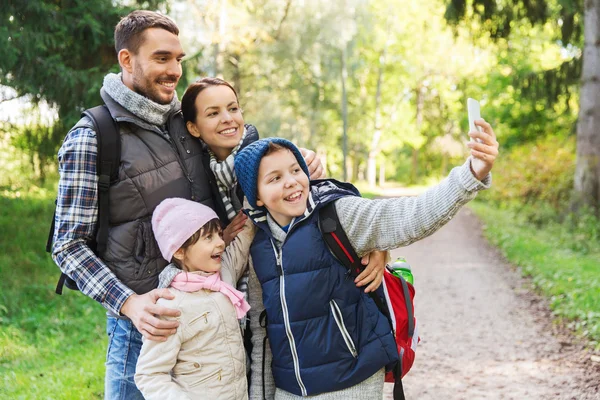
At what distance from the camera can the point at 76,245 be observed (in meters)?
2.41

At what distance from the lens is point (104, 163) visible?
2404mm

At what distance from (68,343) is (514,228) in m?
11.3

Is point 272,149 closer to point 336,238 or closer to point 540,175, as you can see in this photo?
point 336,238

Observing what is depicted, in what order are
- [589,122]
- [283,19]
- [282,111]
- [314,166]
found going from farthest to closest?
[282,111] < [283,19] < [589,122] < [314,166]

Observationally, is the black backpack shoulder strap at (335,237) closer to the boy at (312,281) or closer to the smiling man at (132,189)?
the boy at (312,281)

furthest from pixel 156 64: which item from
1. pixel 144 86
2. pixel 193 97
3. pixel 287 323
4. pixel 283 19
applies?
pixel 283 19

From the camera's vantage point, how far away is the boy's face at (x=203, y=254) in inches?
95.3

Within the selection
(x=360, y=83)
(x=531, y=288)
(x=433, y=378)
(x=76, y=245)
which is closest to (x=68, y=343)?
(x=433, y=378)

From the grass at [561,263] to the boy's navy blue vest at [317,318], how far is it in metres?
4.35

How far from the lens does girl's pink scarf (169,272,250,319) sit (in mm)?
2369

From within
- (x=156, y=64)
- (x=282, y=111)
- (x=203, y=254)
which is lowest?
(x=282, y=111)

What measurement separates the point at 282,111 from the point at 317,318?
80.3ft

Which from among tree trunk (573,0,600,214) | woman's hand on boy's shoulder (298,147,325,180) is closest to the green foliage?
tree trunk (573,0,600,214)

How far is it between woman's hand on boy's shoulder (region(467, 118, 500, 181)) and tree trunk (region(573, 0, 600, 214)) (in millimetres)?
11313
